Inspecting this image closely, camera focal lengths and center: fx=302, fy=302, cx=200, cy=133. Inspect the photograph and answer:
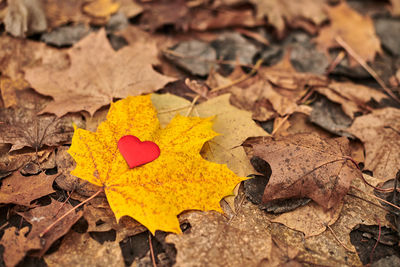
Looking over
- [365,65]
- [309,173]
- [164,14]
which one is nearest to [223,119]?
[309,173]

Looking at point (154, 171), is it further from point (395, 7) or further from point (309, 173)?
point (395, 7)

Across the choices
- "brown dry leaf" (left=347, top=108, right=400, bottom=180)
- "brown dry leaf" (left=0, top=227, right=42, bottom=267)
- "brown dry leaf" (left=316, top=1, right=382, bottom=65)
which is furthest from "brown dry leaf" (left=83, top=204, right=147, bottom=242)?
"brown dry leaf" (left=316, top=1, right=382, bottom=65)

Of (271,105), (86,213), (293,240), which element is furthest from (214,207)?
(271,105)

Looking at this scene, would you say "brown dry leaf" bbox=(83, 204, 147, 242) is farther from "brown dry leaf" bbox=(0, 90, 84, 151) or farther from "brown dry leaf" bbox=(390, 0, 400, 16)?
"brown dry leaf" bbox=(390, 0, 400, 16)

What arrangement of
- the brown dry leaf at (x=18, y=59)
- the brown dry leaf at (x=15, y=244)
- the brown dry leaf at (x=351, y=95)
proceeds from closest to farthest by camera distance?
the brown dry leaf at (x=15, y=244), the brown dry leaf at (x=18, y=59), the brown dry leaf at (x=351, y=95)

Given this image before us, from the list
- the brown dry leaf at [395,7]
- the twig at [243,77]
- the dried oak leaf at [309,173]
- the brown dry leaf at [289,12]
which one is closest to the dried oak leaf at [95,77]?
the twig at [243,77]

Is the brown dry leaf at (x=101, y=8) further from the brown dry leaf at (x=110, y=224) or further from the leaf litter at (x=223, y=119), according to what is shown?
the brown dry leaf at (x=110, y=224)
